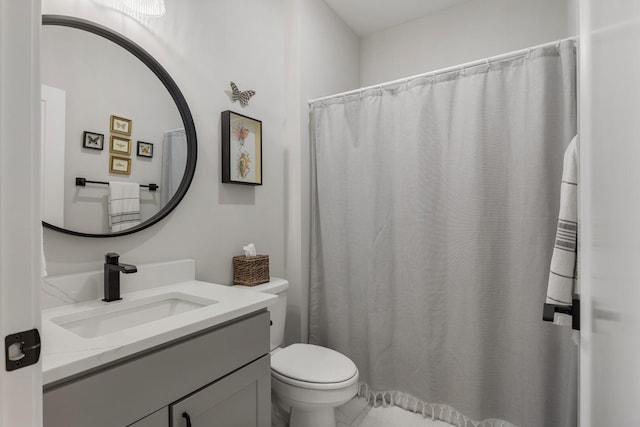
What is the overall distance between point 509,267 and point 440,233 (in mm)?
365

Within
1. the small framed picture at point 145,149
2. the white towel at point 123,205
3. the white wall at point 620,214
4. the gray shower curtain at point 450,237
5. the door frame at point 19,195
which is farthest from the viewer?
the gray shower curtain at point 450,237

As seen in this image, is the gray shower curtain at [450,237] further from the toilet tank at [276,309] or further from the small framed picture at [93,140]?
the small framed picture at [93,140]

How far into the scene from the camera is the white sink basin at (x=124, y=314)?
1077 millimetres

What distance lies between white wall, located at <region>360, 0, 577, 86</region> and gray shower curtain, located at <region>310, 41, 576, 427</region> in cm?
82

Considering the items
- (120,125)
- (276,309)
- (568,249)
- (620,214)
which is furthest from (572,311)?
(120,125)

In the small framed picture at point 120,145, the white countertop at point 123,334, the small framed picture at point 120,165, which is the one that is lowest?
the white countertop at point 123,334

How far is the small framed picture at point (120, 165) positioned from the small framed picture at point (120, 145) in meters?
0.03

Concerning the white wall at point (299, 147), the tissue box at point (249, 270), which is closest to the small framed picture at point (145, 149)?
the tissue box at point (249, 270)

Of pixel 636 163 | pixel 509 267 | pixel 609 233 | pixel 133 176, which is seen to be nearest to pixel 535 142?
pixel 509 267

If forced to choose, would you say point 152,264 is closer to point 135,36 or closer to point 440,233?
point 135,36

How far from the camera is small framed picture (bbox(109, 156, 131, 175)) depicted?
1.31 meters

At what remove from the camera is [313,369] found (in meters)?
1.54

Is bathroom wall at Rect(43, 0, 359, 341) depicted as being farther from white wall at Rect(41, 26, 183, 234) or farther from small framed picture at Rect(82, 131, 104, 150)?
small framed picture at Rect(82, 131, 104, 150)

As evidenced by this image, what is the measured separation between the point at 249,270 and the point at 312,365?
58 centimetres
